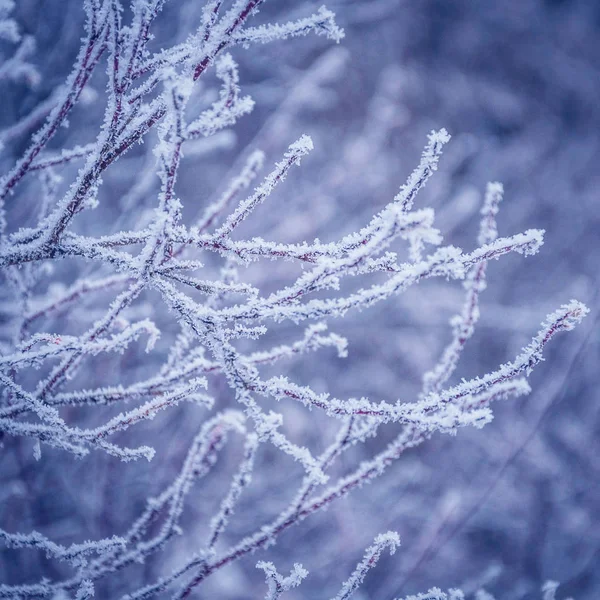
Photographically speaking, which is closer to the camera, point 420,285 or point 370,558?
point 370,558

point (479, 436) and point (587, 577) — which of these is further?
point (479, 436)

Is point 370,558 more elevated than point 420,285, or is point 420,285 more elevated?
point 420,285

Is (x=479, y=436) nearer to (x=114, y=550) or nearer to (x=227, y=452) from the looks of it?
(x=227, y=452)

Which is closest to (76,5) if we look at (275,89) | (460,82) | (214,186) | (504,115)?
(275,89)

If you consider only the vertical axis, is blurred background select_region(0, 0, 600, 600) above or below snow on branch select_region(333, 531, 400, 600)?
above

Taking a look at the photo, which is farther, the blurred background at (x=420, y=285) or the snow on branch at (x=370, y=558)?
the blurred background at (x=420, y=285)

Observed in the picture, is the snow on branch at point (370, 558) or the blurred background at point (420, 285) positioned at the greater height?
the blurred background at point (420, 285)

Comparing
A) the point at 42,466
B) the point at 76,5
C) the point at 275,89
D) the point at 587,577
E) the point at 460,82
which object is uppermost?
the point at 460,82

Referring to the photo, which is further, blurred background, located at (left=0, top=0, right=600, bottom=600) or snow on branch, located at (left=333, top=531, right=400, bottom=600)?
blurred background, located at (left=0, top=0, right=600, bottom=600)
